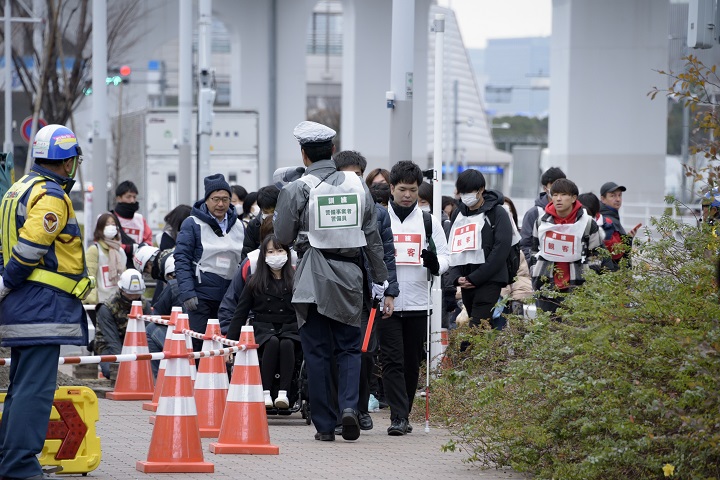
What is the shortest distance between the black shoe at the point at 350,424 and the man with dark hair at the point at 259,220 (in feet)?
8.05

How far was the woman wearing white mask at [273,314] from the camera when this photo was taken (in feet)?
35.9

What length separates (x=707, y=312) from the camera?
7359mm

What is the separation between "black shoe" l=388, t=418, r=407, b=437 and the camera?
33.6 feet

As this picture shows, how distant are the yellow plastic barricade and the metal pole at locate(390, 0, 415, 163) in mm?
6668

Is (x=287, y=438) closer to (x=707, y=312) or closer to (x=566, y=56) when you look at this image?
(x=707, y=312)

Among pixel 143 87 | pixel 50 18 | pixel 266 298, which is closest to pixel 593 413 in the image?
pixel 266 298

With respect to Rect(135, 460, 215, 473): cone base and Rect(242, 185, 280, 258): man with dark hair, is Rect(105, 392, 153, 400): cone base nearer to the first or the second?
Rect(242, 185, 280, 258): man with dark hair

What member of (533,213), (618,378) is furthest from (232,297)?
(618,378)

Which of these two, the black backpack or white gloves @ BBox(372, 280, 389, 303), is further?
the black backpack

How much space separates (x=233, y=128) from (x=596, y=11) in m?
8.76

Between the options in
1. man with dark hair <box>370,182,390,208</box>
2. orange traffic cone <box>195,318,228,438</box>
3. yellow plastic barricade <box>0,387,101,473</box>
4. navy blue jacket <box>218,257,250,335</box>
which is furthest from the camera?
man with dark hair <box>370,182,390,208</box>

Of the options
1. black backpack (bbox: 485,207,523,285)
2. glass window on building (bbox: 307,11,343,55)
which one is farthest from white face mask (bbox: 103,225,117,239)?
glass window on building (bbox: 307,11,343,55)

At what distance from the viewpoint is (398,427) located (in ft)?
33.6

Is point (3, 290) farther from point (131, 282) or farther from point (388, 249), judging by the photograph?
point (131, 282)
